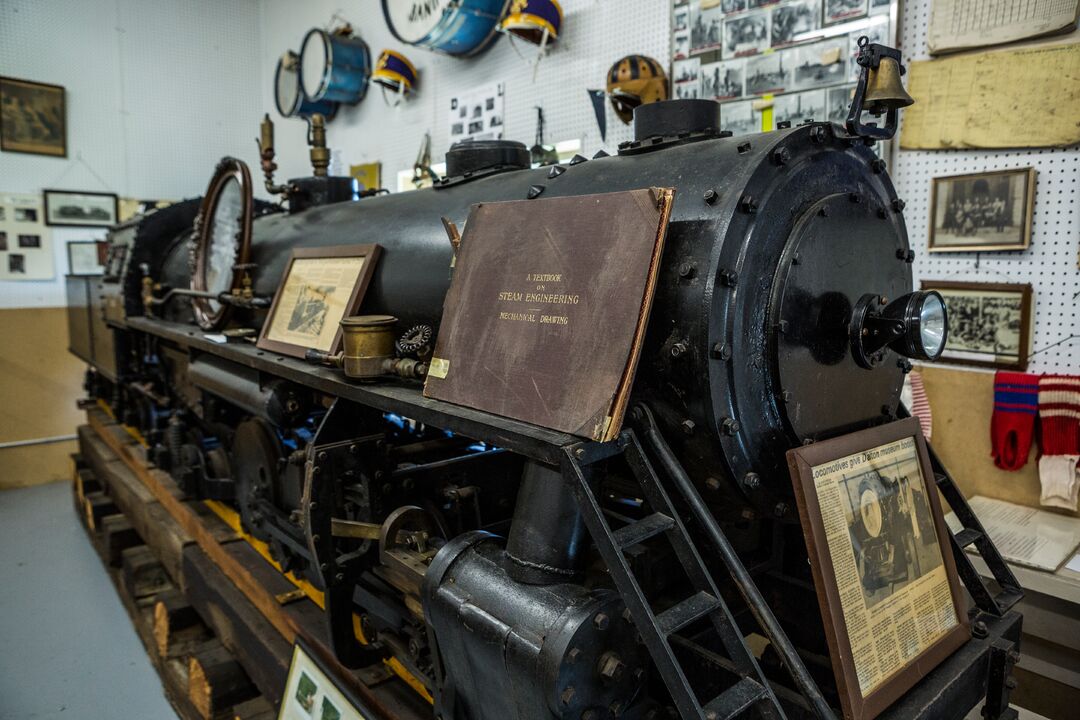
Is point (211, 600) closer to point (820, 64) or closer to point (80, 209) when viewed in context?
point (820, 64)

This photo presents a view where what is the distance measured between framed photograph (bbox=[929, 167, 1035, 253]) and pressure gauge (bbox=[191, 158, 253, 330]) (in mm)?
2610

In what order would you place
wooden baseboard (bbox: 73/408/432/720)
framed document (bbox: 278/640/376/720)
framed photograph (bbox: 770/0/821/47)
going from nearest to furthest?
framed document (bbox: 278/640/376/720) → wooden baseboard (bbox: 73/408/432/720) → framed photograph (bbox: 770/0/821/47)

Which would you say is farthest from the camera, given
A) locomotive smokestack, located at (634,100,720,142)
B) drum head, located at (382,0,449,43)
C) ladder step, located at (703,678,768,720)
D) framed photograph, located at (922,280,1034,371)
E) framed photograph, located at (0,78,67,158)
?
framed photograph, located at (0,78,67,158)

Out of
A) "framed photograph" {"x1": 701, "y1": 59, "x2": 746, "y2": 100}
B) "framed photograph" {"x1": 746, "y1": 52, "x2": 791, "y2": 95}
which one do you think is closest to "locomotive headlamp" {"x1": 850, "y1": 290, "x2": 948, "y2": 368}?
"framed photograph" {"x1": 746, "y1": 52, "x2": 791, "y2": 95}

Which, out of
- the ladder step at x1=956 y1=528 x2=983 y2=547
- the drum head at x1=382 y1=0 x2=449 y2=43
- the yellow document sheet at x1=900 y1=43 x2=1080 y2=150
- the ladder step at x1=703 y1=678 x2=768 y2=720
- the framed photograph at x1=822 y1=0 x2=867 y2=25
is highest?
the drum head at x1=382 y1=0 x2=449 y2=43

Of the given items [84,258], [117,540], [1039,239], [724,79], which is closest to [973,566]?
[1039,239]

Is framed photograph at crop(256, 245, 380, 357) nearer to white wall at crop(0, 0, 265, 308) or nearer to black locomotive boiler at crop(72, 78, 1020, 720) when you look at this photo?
black locomotive boiler at crop(72, 78, 1020, 720)

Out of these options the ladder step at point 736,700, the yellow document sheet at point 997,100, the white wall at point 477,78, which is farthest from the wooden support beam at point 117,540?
the yellow document sheet at point 997,100

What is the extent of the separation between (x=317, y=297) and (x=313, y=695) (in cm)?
116

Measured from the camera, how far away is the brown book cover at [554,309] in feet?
3.91

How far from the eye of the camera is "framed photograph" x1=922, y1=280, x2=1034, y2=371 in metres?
2.23

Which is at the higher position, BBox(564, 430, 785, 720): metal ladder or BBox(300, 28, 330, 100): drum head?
BBox(300, 28, 330, 100): drum head

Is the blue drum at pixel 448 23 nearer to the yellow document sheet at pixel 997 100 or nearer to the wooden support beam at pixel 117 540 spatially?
the yellow document sheet at pixel 997 100

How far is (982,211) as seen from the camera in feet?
7.43
